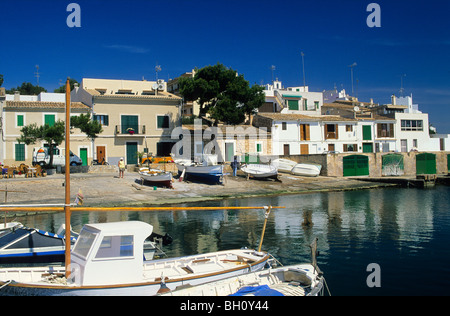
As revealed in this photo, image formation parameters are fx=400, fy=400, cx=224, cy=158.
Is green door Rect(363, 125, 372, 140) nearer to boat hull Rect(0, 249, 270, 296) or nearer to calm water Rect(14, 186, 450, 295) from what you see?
calm water Rect(14, 186, 450, 295)

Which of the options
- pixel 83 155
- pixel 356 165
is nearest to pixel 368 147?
pixel 356 165

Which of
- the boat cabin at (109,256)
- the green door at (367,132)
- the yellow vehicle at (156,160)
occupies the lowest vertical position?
the boat cabin at (109,256)

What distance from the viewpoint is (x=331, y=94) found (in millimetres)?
84500

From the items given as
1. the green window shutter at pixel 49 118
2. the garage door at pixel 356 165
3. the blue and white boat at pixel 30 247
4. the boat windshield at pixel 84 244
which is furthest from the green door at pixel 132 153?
the boat windshield at pixel 84 244

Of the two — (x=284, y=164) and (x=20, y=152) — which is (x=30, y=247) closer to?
(x=20, y=152)

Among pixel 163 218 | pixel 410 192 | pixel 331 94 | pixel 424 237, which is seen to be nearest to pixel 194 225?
pixel 163 218

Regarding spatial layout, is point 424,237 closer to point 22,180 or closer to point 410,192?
point 410,192

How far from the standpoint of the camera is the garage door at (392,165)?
4903 cm

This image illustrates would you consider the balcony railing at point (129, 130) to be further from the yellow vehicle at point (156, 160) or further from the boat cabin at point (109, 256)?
the boat cabin at point (109, 256)

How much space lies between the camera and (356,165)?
47.1 meters

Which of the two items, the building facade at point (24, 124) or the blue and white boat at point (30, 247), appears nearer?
the blue and white boat at point (30, 247)

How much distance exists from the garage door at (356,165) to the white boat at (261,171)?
10.4 metres

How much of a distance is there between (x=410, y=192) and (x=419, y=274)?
1052 inches

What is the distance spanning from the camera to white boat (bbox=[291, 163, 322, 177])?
4478 centimetres
